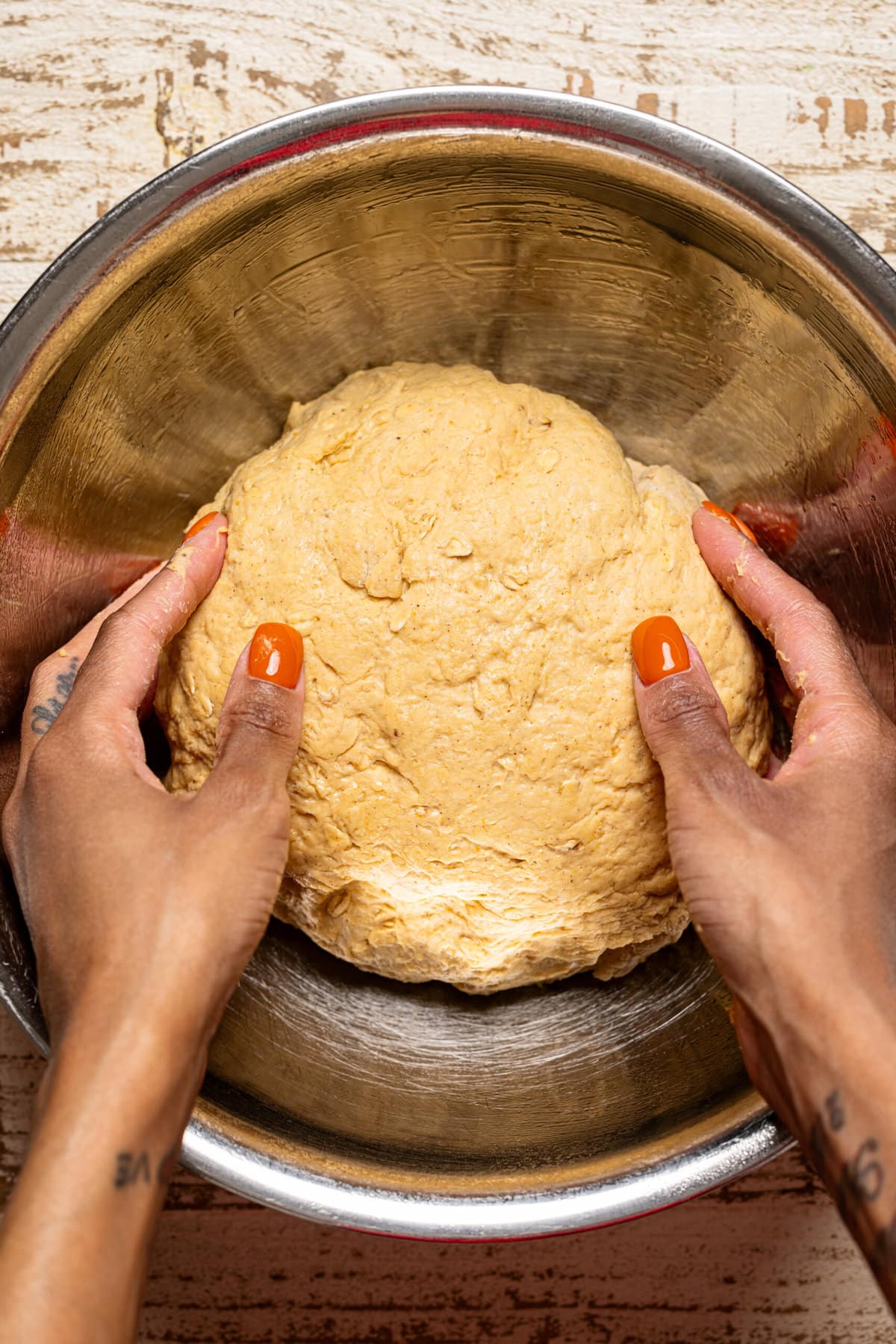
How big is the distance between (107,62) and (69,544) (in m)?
0.83

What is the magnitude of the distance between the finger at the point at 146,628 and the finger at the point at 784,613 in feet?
2.30

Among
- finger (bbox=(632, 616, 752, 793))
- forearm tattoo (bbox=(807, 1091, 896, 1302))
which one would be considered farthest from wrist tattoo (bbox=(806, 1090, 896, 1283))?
finger (bbox=(632, 616, 752, 793))

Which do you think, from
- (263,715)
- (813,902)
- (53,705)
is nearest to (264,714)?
(263,715)

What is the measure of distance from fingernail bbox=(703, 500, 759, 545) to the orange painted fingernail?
2.40 feet

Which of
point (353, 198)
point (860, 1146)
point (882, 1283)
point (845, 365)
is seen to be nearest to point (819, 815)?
point (860, 1146)

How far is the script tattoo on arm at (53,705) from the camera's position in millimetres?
1274

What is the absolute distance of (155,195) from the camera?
1136mm

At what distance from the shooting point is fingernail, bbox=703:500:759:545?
142cm

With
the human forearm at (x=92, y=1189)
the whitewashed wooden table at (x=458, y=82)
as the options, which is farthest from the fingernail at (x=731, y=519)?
the human forearm at (x=92, y=1189)

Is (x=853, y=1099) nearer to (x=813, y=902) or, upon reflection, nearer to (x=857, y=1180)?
(x=857, y=1180)

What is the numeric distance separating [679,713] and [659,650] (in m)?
0.09

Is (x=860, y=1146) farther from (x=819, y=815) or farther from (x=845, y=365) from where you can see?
(x=845, y=365)

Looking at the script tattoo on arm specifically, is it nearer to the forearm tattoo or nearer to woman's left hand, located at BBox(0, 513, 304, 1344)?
woman's left hand, located at BBox(0, 513, 304, 1344)

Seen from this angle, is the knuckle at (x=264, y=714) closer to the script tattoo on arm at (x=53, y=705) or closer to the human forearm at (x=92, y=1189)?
the script tattoo on arm at (x=53, y=705)
